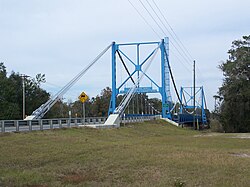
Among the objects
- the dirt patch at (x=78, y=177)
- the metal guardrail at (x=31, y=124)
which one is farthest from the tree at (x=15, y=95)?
the dirt patch at (x=78, y=177)

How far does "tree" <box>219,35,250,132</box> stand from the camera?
6134 centimetres

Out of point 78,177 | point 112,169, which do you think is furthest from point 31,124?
point 78,177

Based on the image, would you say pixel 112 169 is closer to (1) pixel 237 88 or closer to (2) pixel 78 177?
(2) pixel 78 177

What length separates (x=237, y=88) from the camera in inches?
2436

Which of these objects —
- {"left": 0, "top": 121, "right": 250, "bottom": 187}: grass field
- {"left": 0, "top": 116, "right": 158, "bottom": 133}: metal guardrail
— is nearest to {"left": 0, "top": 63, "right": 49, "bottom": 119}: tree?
{"left": 0, "top": 116, "right": 158, "bottom": 133}: metal guardrail

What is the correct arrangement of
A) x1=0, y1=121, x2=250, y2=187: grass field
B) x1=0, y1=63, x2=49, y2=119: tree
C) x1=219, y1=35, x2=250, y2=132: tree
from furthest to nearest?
x1=0, y1=63, x2=49, y2=119: tree
x1=219, y1=35, x2=250, y2=132: tree
x1=0, y1=121, x2=250, y2=187: grass field

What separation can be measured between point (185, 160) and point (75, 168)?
3888mm

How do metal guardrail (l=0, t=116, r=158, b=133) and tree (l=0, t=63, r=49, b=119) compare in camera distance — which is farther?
tree (l=0, t=63, r=49, b=119)

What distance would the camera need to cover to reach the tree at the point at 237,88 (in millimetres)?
61344

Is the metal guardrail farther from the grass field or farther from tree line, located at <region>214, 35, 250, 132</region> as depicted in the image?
tree line, located at <region>214, 35, 250, 132</region>

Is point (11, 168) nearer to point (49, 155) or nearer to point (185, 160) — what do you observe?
point (49, 155)

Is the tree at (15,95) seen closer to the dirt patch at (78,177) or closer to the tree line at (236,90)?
the tree line at (236,90)

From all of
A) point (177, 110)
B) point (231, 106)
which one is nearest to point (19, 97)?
point (231, 106)

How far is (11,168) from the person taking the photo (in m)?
11.8
